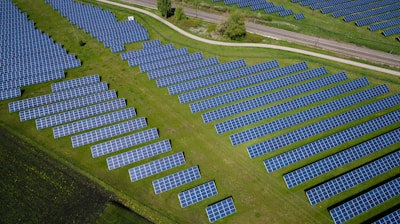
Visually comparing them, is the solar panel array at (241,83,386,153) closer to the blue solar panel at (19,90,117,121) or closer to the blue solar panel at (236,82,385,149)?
the blue solar panel at (236,82,385,149)

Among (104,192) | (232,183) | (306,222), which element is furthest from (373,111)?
(104,192)

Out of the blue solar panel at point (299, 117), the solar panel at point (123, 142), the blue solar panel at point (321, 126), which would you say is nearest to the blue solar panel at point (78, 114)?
the solar panel at point (123, 142)

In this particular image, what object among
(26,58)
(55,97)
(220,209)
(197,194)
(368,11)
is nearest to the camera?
(220,209)

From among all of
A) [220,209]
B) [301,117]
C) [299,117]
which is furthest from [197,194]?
[301,117]

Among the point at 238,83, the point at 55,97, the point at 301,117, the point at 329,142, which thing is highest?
the point at 55,97

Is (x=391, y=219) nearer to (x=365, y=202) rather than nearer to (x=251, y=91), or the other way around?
(x=365, y=202)
